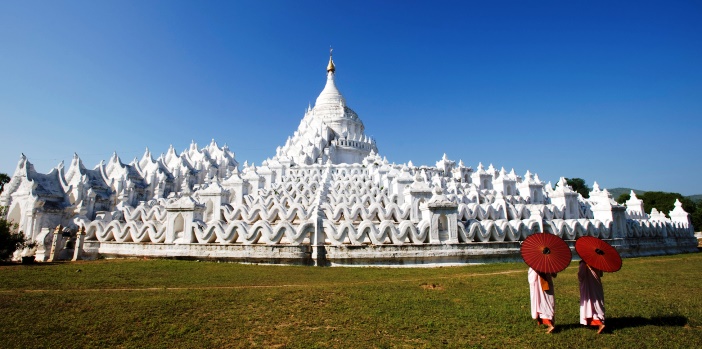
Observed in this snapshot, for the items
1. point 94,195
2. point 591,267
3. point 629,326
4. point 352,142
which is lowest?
point 629,326

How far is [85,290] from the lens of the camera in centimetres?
949

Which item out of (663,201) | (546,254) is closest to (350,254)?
(546,254)

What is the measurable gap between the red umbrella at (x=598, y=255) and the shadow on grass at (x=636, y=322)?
112 centimetres

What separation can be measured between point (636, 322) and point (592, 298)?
1.26m

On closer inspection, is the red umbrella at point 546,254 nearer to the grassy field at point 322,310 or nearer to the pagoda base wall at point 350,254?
the grassy field at point 322,310

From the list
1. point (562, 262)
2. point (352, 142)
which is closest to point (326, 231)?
point (562, 262)

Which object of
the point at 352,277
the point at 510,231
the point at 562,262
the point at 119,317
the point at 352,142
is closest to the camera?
the point at 562,262

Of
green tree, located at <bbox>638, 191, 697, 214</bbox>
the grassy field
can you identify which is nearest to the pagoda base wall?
the grassy field

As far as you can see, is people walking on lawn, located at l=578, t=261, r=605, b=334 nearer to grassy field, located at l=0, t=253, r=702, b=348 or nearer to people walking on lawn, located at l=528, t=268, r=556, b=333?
grassy field, located at l=0, t=253, r=702, b=348

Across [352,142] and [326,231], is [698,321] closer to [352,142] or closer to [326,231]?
[326,231]

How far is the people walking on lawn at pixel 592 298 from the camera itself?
22.4ft

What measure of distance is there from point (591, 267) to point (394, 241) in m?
8.76

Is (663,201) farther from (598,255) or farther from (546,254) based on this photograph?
(546,254)

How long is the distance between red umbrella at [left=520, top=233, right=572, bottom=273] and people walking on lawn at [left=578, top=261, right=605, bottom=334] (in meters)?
0.57
